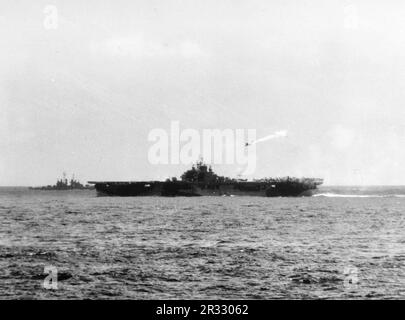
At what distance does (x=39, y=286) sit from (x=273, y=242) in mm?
16119

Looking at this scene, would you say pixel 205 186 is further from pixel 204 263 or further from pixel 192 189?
pixel 204 263

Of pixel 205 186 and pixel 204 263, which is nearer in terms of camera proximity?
pixel 204 263

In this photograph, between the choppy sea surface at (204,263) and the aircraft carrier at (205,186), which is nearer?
the choppy sea surface at (204,263)

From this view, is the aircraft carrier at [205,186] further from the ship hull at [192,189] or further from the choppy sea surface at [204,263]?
the choppy sea surface at [204,263]

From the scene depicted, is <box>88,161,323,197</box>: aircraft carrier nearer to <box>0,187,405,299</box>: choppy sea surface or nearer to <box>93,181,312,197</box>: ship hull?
<box>93,181,312,197</box>: ship hull

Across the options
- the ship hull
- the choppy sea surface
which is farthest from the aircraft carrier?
the choppy sea surface

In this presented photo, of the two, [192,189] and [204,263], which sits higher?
[192,189]

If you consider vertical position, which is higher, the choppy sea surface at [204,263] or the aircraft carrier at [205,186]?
the aircraft carrier at [205,186]

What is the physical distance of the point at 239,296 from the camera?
16.1m

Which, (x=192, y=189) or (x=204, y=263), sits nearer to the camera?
(x=204, y=263)

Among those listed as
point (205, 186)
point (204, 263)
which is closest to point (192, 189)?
point (205, 186)

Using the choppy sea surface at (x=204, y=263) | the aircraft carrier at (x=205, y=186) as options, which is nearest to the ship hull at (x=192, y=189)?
the aircraft carrier at (x=205, y=186)
